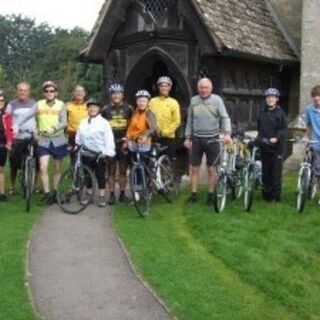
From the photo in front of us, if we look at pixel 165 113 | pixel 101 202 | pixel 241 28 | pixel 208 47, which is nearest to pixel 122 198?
pixel 101 202

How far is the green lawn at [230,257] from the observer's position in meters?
7.05

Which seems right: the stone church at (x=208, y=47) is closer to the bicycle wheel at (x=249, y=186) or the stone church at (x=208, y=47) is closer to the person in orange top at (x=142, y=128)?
the person in orange top at (x=142, y=128)

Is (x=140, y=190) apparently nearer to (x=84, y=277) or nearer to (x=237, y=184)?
(x=237, y=184)

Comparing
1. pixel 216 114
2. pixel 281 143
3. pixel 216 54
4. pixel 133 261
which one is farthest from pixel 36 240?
pixel 216 54

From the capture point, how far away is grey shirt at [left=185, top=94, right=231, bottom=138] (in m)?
11.4

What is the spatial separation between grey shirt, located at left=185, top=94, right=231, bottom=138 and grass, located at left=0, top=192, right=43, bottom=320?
2.87 metres

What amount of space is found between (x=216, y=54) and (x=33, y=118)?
442 cm

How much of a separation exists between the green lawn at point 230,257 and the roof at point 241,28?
4.14m

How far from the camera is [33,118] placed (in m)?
12.0

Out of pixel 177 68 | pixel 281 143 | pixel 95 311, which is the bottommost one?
pixel 95 311

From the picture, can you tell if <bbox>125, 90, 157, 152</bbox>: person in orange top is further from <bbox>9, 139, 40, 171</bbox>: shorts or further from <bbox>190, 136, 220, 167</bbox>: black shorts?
<bbox>9, 139, 40, 171</bbox>: shorts

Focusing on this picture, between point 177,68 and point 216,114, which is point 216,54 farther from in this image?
point 216,114

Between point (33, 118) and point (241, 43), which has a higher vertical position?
point (241, 43)

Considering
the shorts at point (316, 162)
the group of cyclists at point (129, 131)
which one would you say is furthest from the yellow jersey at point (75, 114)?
the shorts at point (316, 162)
